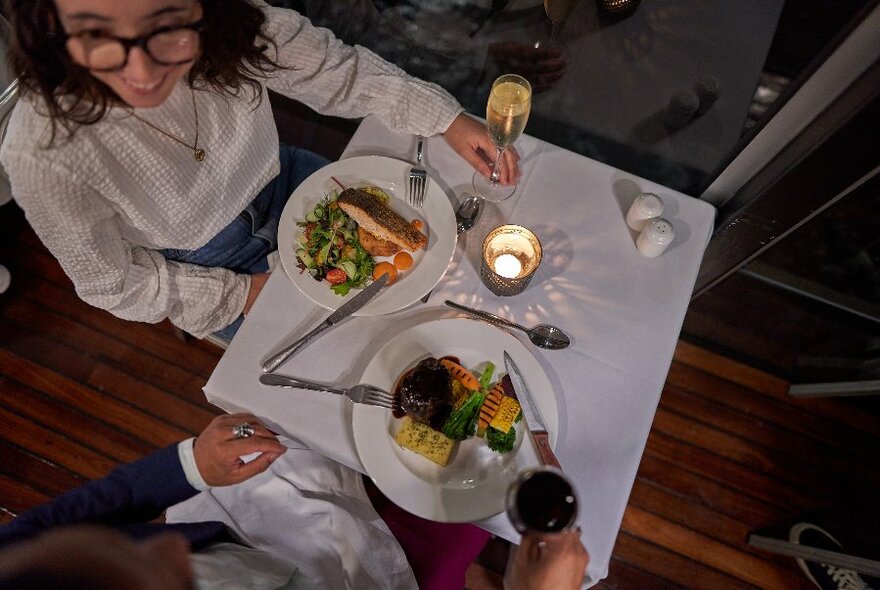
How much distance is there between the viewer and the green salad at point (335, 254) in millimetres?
1289

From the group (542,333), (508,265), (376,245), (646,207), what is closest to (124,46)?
(376,245)

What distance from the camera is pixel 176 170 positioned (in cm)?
129

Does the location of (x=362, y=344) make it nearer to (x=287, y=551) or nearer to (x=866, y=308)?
(x=287, y=551)

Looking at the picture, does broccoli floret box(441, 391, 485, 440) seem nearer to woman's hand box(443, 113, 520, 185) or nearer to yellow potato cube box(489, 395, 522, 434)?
yellow potato cube box(489, 395, 522, 434)

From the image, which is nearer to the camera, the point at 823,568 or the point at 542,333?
the point at 542,333

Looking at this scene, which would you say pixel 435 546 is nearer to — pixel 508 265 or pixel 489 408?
pixel 489 408

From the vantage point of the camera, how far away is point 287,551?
1298mm

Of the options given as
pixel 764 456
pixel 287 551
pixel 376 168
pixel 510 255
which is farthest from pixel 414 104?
pixel 764 456

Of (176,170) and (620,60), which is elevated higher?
(620,60)

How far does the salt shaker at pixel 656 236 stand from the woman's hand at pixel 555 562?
25.2 inches

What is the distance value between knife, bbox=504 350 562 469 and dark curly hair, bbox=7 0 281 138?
2.88 feet

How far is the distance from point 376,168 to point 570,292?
0.56 metres

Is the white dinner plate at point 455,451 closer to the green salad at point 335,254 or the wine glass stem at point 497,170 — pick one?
the green salad at point 335,254

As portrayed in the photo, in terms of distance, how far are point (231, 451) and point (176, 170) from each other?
2.10 ft
